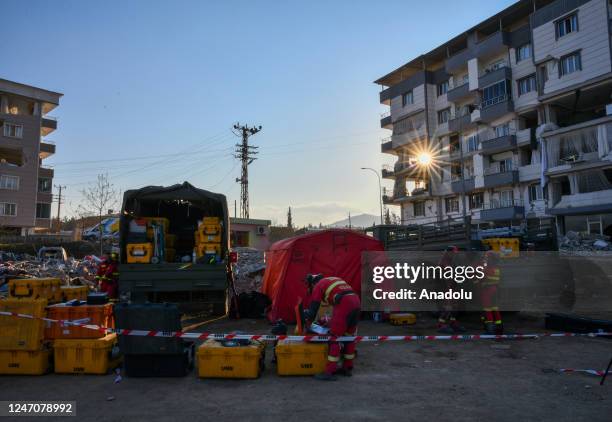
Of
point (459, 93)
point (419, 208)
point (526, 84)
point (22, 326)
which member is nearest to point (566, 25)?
point (526, 84)

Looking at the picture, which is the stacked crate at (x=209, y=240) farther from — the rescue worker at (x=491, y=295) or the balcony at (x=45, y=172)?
the balcony at (x=45, y=172)

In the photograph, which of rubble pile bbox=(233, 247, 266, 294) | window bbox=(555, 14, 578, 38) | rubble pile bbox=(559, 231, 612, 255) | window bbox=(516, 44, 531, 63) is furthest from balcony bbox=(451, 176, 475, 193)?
rubble pile bbox=(233, 247, 266, 294)

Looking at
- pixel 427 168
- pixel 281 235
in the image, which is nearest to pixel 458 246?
pixel 427 168

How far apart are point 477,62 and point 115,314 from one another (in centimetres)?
3676

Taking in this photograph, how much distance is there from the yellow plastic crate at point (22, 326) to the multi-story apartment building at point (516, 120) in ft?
84.2

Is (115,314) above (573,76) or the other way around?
the other way around

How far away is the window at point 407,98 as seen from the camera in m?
43.1

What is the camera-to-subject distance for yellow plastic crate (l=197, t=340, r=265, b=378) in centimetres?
615

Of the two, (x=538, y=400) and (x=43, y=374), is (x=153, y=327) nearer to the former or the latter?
(x=43, y=374)

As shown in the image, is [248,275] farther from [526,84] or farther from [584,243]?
[526,84]

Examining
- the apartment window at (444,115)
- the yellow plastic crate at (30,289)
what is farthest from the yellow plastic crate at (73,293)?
the apartment window at (444,115)

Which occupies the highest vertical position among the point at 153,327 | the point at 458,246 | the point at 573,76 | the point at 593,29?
the point at 593,29

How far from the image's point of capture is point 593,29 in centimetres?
2752

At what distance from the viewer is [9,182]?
138 ft
